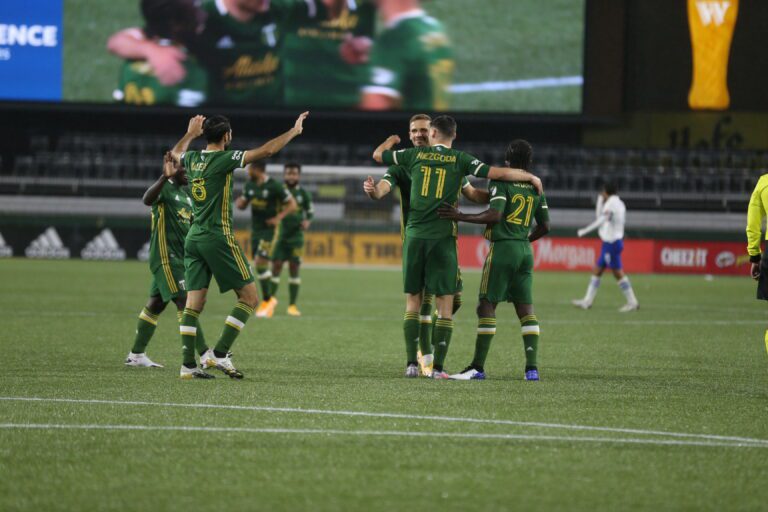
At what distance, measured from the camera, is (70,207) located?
35.2 metres

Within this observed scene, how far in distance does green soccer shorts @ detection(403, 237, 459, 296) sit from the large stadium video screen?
88.5 ft

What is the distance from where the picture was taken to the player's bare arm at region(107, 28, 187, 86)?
3594cm

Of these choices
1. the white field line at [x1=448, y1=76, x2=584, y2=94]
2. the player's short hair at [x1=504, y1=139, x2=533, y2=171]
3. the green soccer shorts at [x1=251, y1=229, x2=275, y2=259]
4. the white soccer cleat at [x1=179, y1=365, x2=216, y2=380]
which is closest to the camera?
the white soccer cleat at [x1=179, y1=365, x2=216, y2=380]

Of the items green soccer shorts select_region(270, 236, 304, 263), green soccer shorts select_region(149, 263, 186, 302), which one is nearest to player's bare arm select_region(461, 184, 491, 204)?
green soccer shorts select_region(149, 263, 186, 302)

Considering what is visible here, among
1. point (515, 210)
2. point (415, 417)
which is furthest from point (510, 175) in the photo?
point (415, 417)

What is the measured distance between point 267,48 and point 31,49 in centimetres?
718

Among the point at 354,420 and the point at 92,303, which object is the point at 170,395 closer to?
the point at 354,420

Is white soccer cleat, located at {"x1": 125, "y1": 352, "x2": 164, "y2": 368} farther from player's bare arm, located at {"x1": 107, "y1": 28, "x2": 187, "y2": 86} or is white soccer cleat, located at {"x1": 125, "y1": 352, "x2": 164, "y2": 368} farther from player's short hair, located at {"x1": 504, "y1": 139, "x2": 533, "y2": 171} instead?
player's bare arm, located at {"x1": 107, "y1": 28, "x2": 187, "y2": 86}

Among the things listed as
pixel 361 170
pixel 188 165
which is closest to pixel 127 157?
pixel 361 170

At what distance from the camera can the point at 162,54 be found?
3591 centimetres

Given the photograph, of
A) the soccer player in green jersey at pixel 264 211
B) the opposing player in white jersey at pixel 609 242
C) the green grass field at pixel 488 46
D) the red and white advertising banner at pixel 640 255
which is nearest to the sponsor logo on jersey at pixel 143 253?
the green grass field at pixel 488 46

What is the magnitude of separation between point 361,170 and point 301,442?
27.7 metres

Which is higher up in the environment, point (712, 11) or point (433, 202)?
point (712, 11)

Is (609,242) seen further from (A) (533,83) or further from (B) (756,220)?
(A) (533,83)
